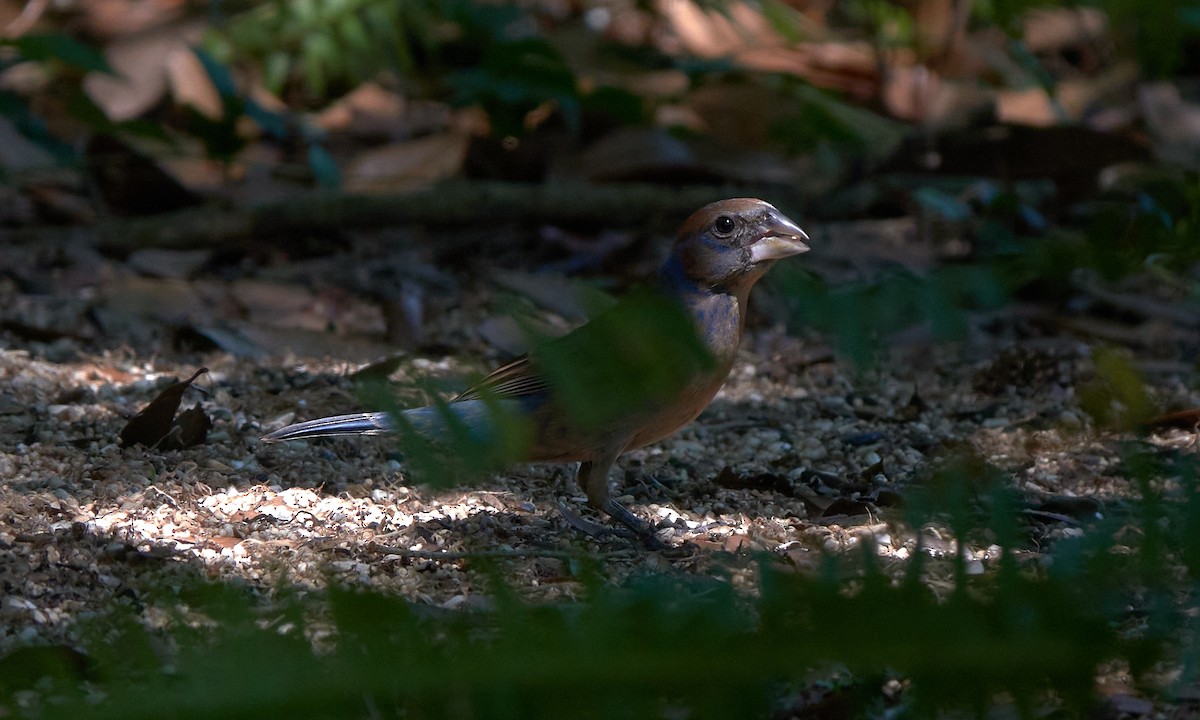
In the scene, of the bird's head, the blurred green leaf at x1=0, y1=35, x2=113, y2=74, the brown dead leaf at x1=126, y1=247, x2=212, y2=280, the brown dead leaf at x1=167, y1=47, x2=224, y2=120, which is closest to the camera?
the bird's head

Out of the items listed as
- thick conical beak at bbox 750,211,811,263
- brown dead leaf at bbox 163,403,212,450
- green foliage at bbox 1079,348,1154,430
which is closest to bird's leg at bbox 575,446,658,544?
thick conical beak at bbox 750,211,811,263

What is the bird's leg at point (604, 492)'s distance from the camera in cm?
323

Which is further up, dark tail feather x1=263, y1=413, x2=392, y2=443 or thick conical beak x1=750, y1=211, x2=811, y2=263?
thick conical beak x1=750, y1=211, x2=811, y2=263

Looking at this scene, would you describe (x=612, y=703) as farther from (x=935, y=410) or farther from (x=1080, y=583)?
(x=935, y=410)

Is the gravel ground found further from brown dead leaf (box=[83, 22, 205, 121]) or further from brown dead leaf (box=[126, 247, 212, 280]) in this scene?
brown dead leaf (box=[83, 22, 205, 121])

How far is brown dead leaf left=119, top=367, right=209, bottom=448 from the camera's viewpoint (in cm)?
344

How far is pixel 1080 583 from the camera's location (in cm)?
144

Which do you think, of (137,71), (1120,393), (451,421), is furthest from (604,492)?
(137,71)

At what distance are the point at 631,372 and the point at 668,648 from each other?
11.0 inches

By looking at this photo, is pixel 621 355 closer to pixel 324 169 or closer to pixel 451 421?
pixel 451 421

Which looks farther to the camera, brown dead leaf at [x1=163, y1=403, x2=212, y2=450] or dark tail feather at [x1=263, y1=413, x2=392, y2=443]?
brown dead leaf at [x1=163, y1=403, x2=212, y2=450]

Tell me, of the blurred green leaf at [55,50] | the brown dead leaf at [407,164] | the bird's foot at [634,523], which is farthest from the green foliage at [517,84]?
the bird's foot at [634,523]

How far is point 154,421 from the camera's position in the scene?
345cm

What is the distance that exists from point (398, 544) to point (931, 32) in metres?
4.89
